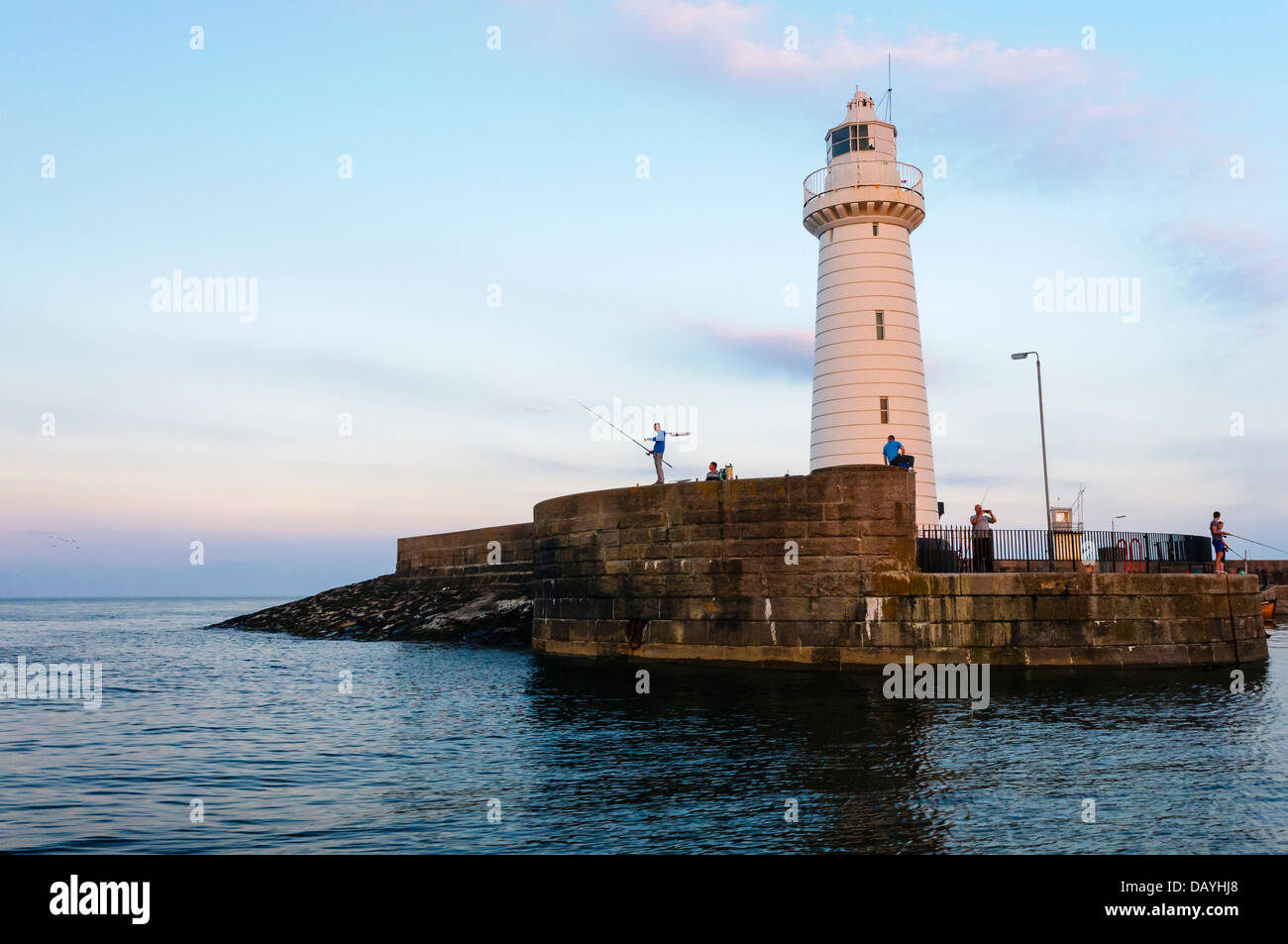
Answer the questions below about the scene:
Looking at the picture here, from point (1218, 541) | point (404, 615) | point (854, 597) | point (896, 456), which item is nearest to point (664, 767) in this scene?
point (854, 597)

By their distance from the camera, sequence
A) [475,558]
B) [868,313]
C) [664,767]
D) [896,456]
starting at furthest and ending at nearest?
[475,558] < [868,313] < [896,456] < [664,767]

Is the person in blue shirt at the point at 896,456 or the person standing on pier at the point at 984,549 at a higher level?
the person in blue shirt at the point at 896,456

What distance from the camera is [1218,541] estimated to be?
908 inches

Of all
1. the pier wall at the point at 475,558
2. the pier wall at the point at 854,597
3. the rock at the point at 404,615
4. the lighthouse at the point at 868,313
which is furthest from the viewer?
the pier wall at the point at 475,558

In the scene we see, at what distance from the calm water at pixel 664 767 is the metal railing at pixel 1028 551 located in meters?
2.88

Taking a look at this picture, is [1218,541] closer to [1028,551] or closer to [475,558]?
[1028,551]

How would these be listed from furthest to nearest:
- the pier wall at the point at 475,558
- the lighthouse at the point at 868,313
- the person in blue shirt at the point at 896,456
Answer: the pier wall at the point at 475,558, the lighthouse at the point at 868,313, the person in blue shirt at the point at 896,456

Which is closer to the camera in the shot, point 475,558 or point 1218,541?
point 1218,541

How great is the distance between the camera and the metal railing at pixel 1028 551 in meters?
21.0

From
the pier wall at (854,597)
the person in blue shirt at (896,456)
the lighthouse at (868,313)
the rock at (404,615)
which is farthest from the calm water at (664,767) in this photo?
the rock at (404,615)

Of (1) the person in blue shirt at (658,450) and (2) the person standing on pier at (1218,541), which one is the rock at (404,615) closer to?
(1) the person in blue shirt at (658,450)

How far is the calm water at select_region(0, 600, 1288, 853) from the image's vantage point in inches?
360

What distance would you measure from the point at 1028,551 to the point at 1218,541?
5329 mm
